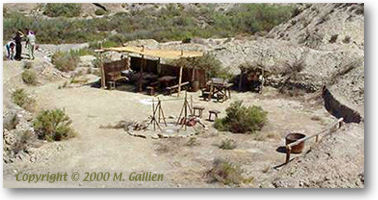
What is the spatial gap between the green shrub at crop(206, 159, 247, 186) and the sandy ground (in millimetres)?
190

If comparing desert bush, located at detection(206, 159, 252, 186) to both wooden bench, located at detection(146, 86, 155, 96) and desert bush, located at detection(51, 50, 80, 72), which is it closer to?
wooden bench, located at detection(146, 86, 155, 96)

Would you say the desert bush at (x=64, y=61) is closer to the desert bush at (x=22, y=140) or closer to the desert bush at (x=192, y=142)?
the desert bush at (x=22, y=140)

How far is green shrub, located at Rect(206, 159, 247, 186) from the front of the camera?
11.9 m

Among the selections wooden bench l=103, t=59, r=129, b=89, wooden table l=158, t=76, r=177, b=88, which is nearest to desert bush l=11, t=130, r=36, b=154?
wooden bench l=103, t=59, r=129, b=89

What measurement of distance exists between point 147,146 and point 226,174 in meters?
2.98

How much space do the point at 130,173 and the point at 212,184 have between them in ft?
6.03

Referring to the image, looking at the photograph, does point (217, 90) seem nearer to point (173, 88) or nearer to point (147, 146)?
point (173, 88)

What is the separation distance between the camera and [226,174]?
12016 mm

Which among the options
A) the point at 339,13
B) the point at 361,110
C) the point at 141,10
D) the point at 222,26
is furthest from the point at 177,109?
the point at 141,10

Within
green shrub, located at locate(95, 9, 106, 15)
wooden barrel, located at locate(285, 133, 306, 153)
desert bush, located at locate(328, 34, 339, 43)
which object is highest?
desert bush, located at locate(328, 34, 339, 43)

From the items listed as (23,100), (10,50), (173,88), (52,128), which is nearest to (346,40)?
(173,88)

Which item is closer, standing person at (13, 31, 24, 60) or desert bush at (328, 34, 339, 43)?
standing person at (13, 31, 24, 60)

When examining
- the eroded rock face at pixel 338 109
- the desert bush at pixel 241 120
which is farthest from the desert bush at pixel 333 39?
the desert bush at pixel 241 120

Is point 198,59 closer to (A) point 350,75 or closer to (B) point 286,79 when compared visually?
(B) point 286,79
